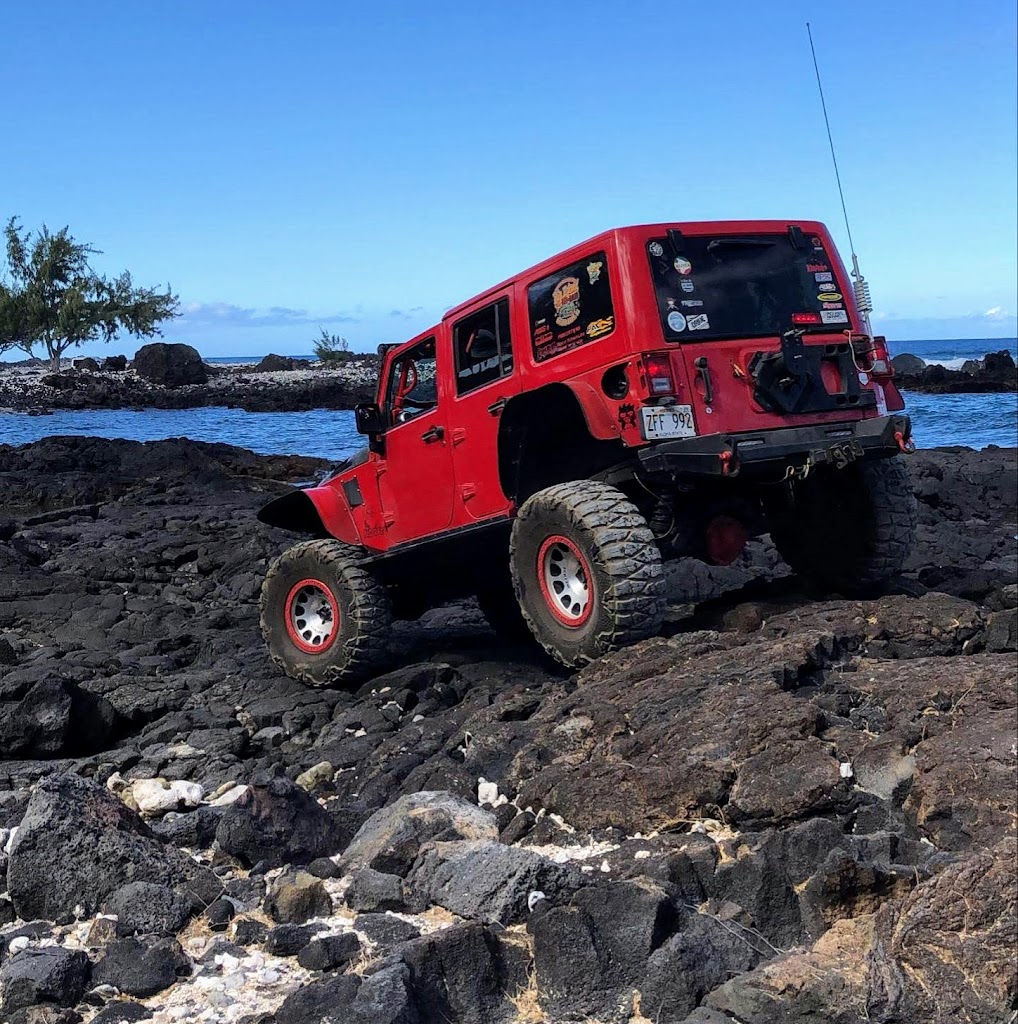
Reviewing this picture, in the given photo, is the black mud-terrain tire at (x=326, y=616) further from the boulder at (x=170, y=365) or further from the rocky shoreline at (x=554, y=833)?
the boulder at (x=170, y=365)

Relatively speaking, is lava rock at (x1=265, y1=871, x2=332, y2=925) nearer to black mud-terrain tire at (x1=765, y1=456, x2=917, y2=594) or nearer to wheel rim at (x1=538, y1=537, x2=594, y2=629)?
wheel rim at (x1=538, y1=537, x2=594, y2=629)

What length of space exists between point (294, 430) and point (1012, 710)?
36688 mm

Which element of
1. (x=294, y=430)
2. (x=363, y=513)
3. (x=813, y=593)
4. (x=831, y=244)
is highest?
(x=294, y=430)

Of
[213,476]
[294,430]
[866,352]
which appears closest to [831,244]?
[866,352]

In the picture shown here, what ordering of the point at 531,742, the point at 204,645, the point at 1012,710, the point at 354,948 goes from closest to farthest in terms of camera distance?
the point at 354,948 < the point at 1012,710 < the point at 531,742 < the point at 204,645

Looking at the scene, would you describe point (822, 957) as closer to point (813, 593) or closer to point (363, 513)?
point (813, 593)

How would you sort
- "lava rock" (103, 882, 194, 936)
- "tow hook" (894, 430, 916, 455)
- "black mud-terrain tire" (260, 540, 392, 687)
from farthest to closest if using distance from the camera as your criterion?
1. "black mud-terrain tire" (260, 540, 392, 687)
2. "tow hook" (894, 430, 916, 455)
3. "lava rock" (103, 882, 194, 936)

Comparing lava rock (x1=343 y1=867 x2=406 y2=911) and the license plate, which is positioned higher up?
the license plate

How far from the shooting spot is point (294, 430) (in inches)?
1604

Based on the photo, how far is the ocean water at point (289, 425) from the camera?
3281 cm

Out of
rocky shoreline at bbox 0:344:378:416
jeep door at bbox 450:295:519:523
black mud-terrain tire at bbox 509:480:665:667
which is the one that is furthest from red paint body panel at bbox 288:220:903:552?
rocky shoreline at bbox 0:344:378:416

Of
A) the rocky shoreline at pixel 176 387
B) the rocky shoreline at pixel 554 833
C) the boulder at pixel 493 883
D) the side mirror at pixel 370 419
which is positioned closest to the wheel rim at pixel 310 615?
the rocky shoreline at pixel 554 833

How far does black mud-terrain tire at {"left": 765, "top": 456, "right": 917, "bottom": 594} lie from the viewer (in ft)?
26.8

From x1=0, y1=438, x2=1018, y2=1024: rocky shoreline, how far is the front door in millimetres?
1064
